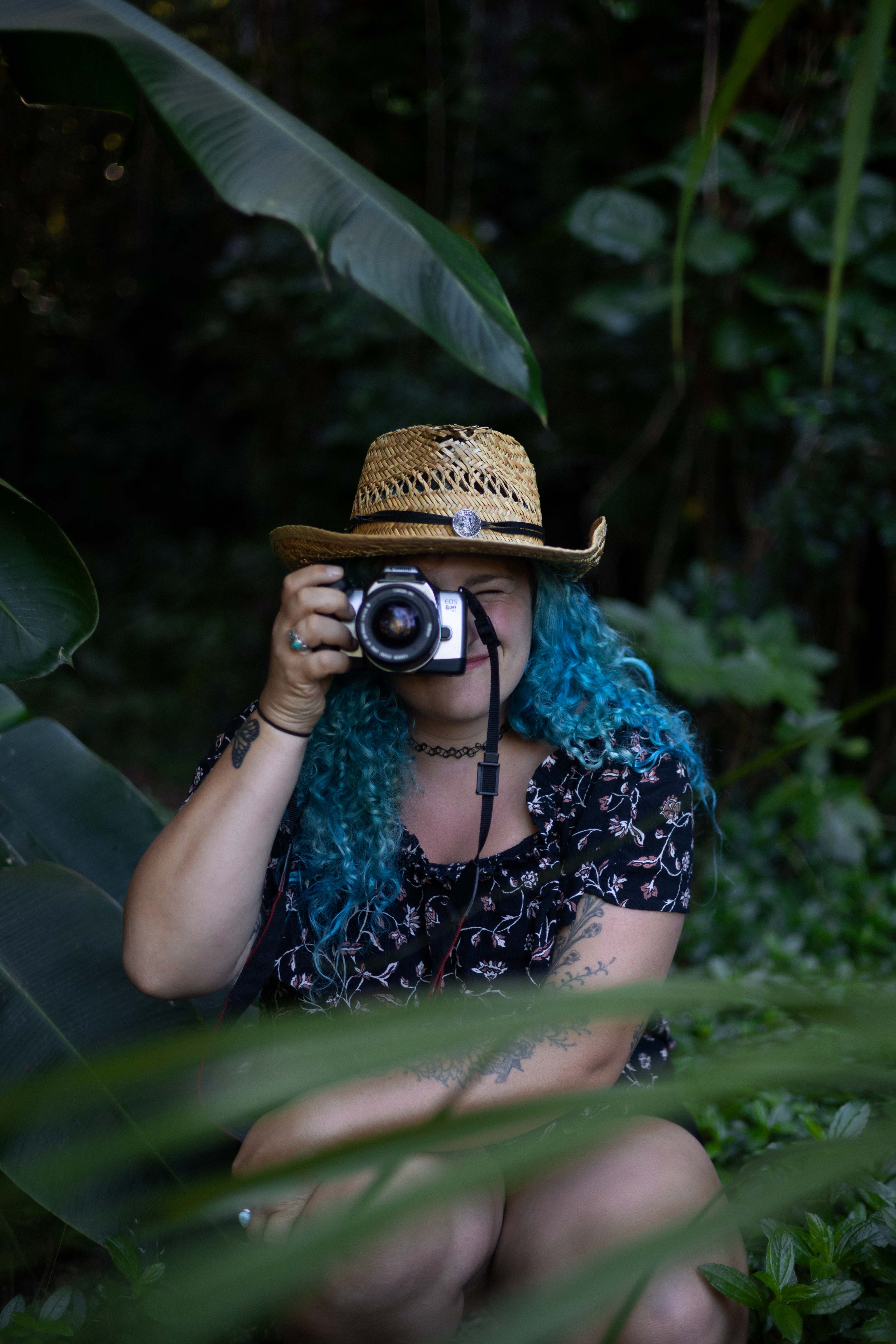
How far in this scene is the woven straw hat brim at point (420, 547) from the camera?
4.00 ft

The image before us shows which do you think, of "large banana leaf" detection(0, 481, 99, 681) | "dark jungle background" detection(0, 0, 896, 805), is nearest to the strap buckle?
"large banana leaf" detection(0, 481, 99, 681)

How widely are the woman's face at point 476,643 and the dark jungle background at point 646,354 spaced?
0.37 m

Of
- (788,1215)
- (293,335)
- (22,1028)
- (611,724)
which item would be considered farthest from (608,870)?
(293,335)

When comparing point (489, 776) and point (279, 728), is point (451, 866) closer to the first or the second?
point (489, 776)

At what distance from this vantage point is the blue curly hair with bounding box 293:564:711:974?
1.32 m

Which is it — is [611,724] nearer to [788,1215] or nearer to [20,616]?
[788,1215]

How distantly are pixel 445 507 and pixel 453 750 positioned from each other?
33 centimetres

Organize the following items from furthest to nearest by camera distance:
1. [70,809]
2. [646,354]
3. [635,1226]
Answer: [646,354] < [70,809] < [635,1226]

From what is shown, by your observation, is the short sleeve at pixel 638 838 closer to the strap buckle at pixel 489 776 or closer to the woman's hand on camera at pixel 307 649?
the strap buckle at pixel 489 776

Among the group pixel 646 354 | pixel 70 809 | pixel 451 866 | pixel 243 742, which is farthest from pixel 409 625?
pixel 646 354

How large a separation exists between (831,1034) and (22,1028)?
1.11 meters

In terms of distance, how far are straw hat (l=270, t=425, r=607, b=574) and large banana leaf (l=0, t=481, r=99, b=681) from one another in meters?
0.28

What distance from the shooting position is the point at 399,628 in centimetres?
115

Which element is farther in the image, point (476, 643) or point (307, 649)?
point (476, 643)
